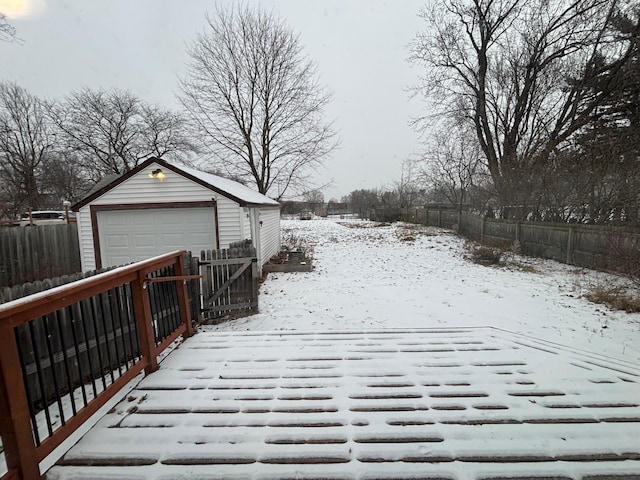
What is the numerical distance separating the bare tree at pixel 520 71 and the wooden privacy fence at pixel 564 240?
122cm

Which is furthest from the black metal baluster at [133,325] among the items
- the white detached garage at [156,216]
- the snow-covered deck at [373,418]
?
the white detached garage at [156,216]

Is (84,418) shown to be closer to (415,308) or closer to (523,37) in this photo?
(415,308)

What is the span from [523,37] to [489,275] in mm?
12209


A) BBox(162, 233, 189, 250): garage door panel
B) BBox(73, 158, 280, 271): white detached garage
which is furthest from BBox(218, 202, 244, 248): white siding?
BBox(162, 233, 189, 250): garage door panel

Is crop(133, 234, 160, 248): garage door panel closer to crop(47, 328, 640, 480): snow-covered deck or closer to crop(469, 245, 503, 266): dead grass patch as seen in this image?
crop(47, 328, 640, 480): snow-covered deck

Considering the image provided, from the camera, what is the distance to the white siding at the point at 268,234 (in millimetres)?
9188

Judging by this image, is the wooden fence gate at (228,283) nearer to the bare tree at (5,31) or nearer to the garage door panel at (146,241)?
the garage door panel at (146,241)

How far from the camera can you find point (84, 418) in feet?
5.92

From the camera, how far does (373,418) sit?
195 centimetres

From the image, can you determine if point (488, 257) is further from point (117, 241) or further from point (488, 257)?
point (117, 241)

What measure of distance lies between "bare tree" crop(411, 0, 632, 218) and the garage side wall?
998cm

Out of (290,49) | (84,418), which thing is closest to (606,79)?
(290,49)

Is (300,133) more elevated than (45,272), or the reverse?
(300,133)

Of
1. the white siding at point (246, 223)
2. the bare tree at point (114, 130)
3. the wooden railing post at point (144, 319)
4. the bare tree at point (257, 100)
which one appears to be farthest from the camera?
the bare tree at point (114, 130)
